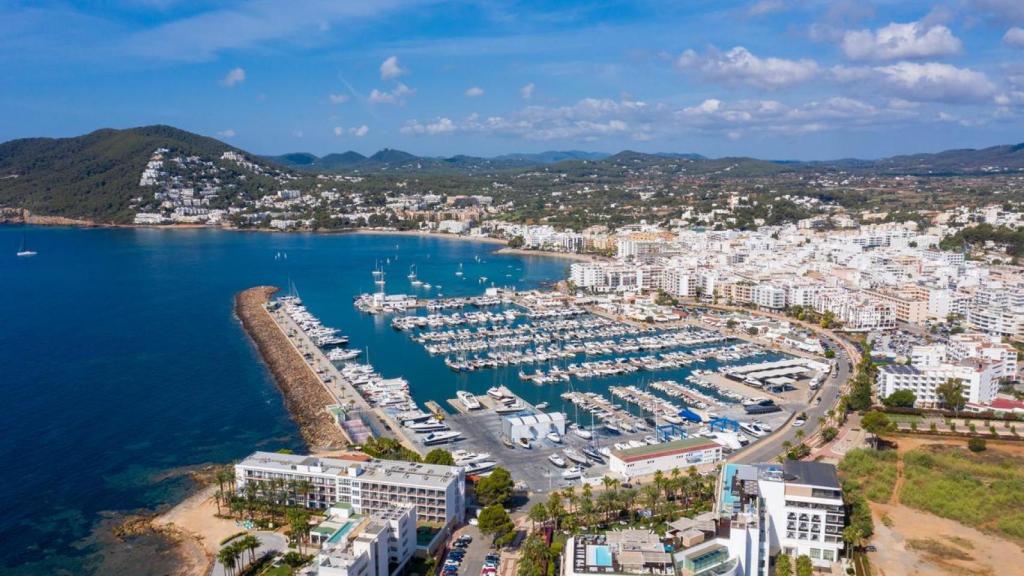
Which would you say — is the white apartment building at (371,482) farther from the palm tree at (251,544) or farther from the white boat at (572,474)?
the white boat at (572,474)

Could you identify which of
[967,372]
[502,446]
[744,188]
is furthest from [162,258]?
[744,188]

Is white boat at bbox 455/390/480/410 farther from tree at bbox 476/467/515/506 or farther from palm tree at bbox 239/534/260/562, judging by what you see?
palm tree at bbox 239/534/260/562

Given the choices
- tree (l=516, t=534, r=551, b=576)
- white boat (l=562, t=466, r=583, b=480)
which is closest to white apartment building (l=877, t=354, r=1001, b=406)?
white boat (l=562, t=466, r=583, b=480)

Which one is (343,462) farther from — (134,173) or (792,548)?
(134,173)

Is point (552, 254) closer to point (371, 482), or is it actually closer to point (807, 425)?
point (807, 425)

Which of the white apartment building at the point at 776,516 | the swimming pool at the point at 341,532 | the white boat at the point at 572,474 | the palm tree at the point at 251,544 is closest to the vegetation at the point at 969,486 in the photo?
the white apartment building at the point at 776,516

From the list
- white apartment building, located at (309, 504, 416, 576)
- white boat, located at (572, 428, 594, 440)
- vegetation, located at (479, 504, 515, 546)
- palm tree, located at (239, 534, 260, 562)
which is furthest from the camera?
white boat, located at (572, 428, 594, 440)

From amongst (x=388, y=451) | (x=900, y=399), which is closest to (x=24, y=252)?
(x=388, y=451)
